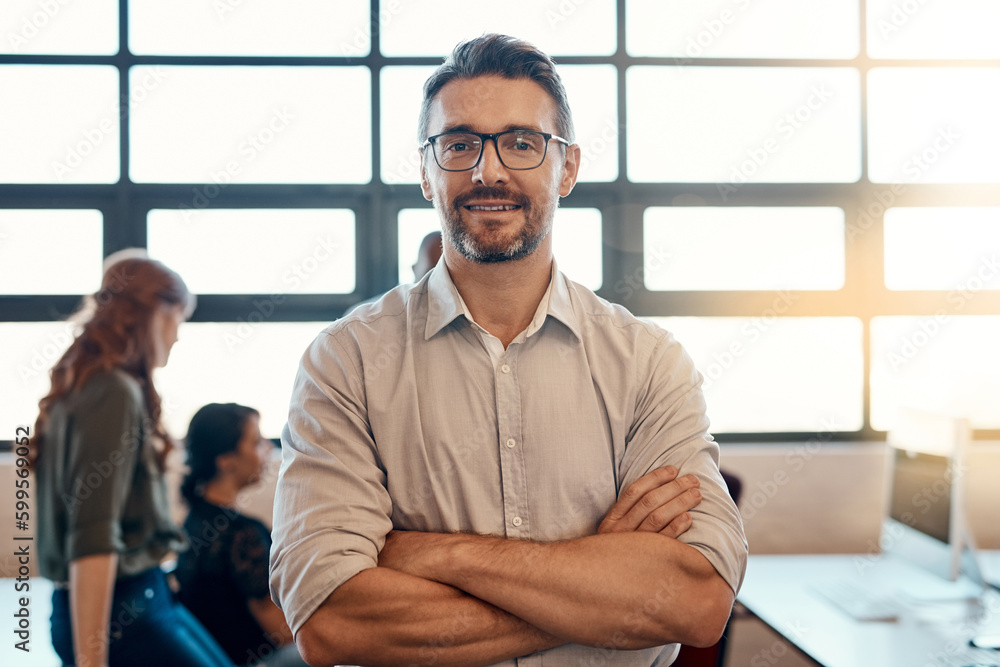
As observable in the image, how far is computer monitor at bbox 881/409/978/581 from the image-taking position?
2258 mm

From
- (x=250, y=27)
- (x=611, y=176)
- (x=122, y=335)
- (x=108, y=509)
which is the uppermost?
(x=250, y=27)

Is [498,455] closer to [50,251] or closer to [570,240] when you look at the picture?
[570,240]

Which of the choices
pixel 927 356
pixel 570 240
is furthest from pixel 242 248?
pixel 927 356

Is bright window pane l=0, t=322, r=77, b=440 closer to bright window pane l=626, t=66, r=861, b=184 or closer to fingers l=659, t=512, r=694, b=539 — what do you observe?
bright window pane l=626, t=66, r=861, b=184

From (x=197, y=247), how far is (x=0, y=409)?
1223 mm

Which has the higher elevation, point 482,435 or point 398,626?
point 482,435

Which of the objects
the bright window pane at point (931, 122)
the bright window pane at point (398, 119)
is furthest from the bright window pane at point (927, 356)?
the bright window pane at point (398, 119)

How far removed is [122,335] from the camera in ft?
6.59

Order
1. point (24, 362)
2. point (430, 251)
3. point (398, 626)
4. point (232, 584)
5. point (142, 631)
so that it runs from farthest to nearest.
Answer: point (24, 362) → point (430, 251) → point (232, 584) → point (142, 631) → point (398, 626)

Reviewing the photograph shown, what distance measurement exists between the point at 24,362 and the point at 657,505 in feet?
11.0

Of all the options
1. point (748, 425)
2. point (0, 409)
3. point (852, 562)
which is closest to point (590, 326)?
point (852, 562)

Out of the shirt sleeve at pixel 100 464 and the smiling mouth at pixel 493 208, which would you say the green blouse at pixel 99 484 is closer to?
the shirt sleeve at pixel 100 464

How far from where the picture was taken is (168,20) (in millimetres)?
3373

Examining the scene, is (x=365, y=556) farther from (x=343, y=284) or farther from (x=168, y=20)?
(x=168, y=20)
